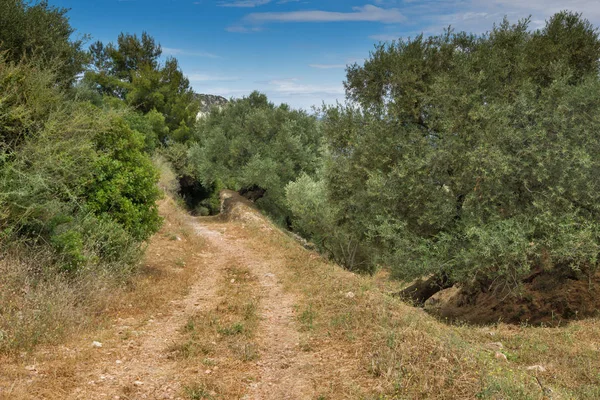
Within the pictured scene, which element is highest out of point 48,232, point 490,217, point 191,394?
point 490,217

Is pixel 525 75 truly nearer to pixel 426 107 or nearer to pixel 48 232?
pixel 426 107

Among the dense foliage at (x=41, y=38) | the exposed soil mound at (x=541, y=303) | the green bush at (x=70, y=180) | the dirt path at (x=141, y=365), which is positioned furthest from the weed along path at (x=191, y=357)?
the dense foliage at (x=41, y=38)

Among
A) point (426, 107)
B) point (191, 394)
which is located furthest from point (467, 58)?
point (191, 394)

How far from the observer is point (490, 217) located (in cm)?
1182

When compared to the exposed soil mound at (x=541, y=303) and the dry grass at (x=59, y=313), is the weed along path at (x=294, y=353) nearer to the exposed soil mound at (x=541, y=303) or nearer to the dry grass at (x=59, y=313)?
the dry grass at (x=59, y=313)

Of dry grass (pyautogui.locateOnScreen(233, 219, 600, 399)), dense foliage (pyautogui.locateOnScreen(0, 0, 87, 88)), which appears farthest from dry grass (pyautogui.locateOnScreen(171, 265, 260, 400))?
dense foliage (pyautogui.locateOnScreen(0, 0, 87, 88))

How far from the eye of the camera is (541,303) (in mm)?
13523

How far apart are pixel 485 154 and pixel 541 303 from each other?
586cm

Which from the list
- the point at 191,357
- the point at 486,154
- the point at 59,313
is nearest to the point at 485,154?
the point at 486,154

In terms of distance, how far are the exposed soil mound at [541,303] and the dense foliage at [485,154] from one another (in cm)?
52

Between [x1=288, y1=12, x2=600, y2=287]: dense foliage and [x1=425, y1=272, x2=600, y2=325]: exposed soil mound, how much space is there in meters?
0.52

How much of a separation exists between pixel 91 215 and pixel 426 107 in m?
11.1

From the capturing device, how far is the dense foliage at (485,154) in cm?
1139

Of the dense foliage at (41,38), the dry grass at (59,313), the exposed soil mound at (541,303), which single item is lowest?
Result: the exposed soil mound at (541,303)
